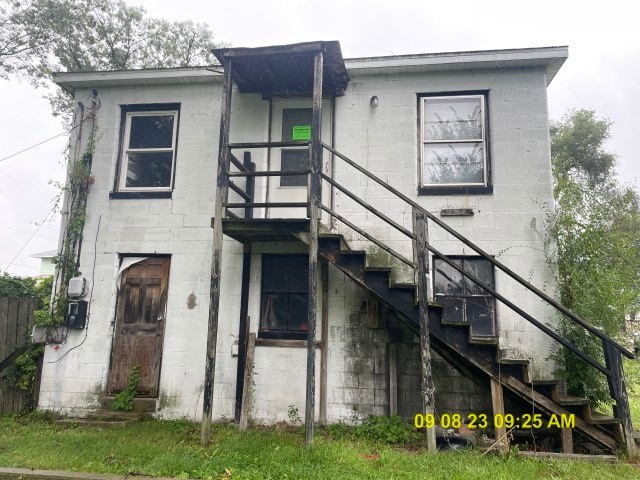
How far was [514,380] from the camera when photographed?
4973mm

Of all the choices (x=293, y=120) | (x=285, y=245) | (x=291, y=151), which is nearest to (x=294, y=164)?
(x=291, y=151)

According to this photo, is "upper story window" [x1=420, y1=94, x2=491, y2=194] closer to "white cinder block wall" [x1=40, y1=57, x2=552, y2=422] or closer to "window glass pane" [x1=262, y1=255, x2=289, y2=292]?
"white cinder block wall" [x1=40, y1=57, x2=552, y2=422]

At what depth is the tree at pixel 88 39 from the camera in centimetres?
1140

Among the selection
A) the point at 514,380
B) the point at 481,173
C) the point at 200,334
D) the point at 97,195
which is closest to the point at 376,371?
the point at 514,380

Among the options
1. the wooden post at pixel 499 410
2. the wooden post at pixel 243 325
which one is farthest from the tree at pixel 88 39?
the wooden post at pixel 499 410

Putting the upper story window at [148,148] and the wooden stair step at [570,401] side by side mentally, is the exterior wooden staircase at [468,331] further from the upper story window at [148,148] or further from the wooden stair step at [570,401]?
the upper story window at [148,148]

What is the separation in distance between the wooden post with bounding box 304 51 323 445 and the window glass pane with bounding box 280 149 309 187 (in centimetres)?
126

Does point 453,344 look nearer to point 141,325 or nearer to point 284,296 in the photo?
point 284,296

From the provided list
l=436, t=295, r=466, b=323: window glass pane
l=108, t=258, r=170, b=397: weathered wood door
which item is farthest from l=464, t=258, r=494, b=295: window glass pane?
l=108, t=258, r=170, b=397: weathered wood door

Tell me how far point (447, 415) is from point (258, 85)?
5664mm

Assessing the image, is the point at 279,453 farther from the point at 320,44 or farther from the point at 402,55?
the point at 402,55

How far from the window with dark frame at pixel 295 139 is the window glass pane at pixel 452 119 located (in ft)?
6.48

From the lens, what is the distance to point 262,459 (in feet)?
14.9

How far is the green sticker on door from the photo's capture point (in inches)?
278
